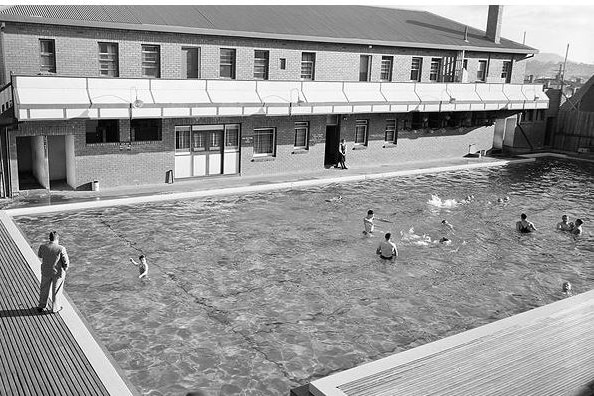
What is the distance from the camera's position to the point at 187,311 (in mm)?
13266

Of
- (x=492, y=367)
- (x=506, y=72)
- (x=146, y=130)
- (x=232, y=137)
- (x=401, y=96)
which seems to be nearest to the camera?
(x=492, y=367)

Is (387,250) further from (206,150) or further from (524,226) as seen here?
(206,150)

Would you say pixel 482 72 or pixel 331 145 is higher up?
pixel 482 72

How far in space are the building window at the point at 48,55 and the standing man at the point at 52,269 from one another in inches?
520

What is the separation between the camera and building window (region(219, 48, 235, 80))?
90.6 ft

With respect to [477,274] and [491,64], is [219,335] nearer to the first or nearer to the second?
[477,274]

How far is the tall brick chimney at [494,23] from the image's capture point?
39.9 meters

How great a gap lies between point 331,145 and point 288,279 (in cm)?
1861

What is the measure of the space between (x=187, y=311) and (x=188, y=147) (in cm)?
1484

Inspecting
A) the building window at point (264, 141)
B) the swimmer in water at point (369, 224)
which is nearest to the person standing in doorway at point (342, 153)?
the building window at point (264, 141)

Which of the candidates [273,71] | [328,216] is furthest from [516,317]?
[273,71]

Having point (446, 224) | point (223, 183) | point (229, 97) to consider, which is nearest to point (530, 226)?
point (446, 224)

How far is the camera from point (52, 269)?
12.0m

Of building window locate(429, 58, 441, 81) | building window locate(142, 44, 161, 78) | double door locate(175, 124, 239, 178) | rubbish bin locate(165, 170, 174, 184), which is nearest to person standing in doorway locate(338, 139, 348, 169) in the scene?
double door locate(175, 124, 239, 178)
